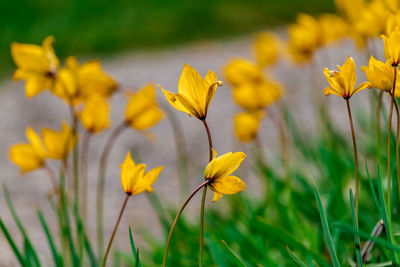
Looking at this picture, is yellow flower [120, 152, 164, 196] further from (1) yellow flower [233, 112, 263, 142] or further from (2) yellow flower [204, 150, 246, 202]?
(1) yellow flower [233, 112, 263, 142]

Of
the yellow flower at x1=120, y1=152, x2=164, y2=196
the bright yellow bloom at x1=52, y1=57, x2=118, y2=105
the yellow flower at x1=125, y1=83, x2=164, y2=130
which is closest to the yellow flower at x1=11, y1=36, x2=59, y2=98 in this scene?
the bright yellow bloom at x1=52, y1=57, x2=118, y2=105

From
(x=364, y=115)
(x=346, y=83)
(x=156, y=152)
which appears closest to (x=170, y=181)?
(x=156, y=152)

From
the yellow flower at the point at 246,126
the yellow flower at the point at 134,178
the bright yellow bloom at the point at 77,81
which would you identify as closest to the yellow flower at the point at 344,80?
the yellow flower at the point at 134,178

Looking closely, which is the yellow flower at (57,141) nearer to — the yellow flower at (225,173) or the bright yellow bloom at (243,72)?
the yellow flower at (225,173)

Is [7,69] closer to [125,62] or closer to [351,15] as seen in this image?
[125,62]

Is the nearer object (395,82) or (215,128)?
(395,82)

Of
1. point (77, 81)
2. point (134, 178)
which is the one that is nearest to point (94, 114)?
point (77, 81)
